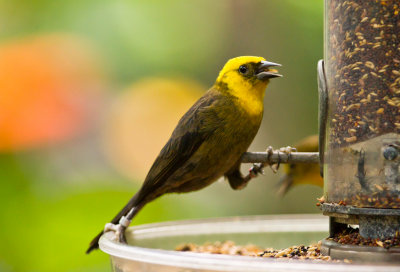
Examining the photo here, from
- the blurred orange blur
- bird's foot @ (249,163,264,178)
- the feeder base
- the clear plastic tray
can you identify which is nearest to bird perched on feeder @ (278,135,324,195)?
the clear plastic tray

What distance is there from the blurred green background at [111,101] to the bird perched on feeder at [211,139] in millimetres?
1066

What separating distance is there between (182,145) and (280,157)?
55 cm

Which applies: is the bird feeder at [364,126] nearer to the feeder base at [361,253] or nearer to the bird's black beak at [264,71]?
the feeder base at [361,253]

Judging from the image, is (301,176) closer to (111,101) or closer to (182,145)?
(182,145)

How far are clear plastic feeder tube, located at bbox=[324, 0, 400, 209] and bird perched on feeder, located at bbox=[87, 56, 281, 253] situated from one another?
2.52ft

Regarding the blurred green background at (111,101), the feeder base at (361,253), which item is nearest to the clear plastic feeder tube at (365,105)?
the feeder base at (361,253)

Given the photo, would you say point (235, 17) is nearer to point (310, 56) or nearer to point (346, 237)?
point (310, 56)

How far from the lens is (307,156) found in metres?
3.09

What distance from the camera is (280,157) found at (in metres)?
3.22

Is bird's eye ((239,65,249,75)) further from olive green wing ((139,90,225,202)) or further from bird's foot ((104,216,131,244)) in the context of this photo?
bird's foot ((104,216,131,244))

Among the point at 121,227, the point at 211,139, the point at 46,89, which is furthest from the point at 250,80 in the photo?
the point at 46,89

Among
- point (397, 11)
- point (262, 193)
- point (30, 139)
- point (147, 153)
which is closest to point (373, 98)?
point (397, 11)

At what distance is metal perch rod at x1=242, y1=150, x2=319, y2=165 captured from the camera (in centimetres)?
308

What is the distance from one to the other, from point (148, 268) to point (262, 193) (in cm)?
455
